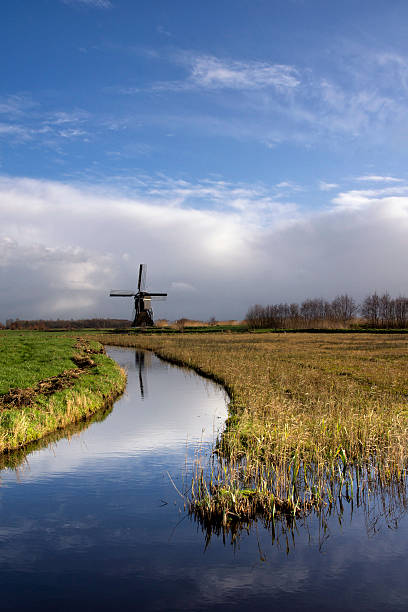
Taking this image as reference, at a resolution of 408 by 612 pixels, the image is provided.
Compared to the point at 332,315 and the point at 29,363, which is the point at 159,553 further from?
the point at 332,315

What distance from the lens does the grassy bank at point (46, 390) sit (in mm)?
15781

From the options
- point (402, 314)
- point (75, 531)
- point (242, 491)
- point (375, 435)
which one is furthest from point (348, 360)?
point (402, 314)

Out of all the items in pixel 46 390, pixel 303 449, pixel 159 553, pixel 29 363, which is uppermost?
pixel 29 363

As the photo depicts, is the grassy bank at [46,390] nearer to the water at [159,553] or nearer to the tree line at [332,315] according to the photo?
the water at [159,553]

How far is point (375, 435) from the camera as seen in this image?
13242mm

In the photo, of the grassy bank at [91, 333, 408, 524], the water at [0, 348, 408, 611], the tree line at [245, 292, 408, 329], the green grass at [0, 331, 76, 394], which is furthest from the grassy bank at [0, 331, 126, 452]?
the tree line at [245, 292, 408, 329]

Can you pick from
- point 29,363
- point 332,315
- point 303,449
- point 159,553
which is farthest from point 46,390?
point 332,315

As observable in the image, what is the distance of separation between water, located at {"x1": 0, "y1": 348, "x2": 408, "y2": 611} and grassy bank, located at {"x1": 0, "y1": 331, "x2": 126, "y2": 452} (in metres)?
3.06

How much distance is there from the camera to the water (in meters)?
6.81

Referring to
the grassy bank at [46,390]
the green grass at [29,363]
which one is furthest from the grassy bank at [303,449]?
the green grass at [29,363]

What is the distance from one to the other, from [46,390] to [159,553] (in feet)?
46.9

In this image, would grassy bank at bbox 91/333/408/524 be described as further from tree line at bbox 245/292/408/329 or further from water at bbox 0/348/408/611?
tree line at bbox 245/292/408/329

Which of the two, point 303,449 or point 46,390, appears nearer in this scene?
point 303,449

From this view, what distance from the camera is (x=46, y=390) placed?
20844 millimetres
